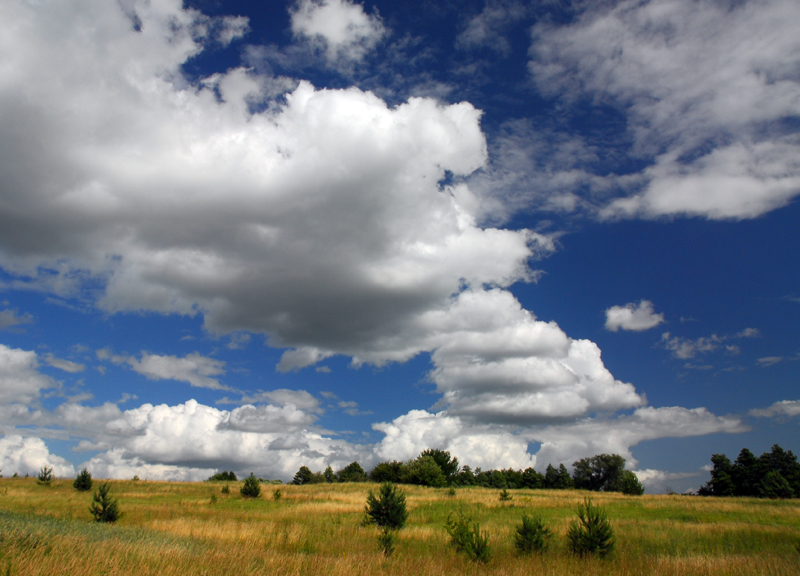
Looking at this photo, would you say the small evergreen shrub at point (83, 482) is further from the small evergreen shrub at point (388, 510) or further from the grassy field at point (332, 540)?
the small evergreen shrub at point (388, 510)

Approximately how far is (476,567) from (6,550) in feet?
34.6

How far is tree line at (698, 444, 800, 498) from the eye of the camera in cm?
7825

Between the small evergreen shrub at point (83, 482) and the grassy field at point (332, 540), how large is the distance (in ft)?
5.58

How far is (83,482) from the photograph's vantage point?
38.5 meters

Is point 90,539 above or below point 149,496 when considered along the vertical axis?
above

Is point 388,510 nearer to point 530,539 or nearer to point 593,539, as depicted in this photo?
point 530,539

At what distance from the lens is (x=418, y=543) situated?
17062 millimetres

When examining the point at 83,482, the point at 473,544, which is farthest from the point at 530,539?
the point at 83,482

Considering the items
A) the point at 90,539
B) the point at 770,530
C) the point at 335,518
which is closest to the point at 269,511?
the point at 335,518

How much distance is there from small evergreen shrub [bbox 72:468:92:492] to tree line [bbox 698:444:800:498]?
95.0m

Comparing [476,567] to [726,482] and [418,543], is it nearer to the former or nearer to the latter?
[418,543]

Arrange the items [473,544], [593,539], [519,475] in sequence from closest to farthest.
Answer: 1. [473,544]
2. [593,539]
3. [519,475]

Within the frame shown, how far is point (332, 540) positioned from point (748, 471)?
94.8 meters

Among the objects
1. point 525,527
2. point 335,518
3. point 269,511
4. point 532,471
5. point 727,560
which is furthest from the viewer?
point 532,471
